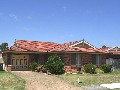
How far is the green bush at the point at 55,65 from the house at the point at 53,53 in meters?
2.53

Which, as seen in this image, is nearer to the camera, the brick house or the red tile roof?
the brick house

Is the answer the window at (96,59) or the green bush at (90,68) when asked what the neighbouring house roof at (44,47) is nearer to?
the window at (96,59)

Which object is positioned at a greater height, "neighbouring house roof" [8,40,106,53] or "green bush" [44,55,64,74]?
"neighbouring house roof" [8,40,106,53]

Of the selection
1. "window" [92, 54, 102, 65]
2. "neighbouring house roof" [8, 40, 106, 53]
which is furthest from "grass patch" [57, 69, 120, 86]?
"window" [92, 54, 102, 65]

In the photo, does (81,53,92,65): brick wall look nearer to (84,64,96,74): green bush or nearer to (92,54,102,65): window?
(92,54,102,65): window

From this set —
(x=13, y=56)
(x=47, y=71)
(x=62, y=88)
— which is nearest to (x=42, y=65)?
(x=47, y=71)

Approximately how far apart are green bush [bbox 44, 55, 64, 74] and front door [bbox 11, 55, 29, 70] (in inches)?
249

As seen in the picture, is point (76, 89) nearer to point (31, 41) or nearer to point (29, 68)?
point (29, 68)

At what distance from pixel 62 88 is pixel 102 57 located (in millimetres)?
18952

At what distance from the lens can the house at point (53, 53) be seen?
37719 millimetres

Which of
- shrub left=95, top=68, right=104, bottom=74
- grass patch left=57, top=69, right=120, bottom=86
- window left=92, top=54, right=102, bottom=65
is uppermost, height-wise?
window left=92, top=54, right=102, bottom=65

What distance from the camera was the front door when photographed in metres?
40.4

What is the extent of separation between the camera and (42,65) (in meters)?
37.1

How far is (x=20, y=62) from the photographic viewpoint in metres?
40.8
